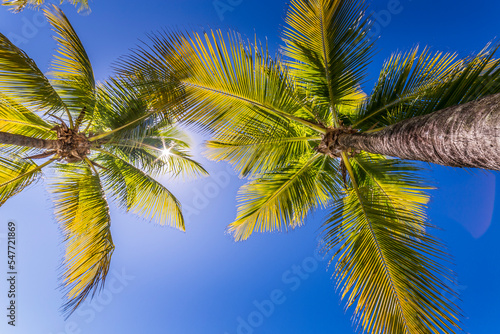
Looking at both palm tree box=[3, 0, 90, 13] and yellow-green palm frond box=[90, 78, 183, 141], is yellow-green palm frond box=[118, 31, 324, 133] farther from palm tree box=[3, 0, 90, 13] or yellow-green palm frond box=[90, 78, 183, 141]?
palm tree box=[3, 0, 90, 13]

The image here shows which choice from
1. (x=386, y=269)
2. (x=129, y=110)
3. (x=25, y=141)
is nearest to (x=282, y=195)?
(x=386, y=269)

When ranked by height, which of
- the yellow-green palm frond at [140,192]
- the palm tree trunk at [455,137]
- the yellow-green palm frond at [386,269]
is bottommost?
the yellow-green palm frond at [386,269]

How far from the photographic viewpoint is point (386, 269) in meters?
3.57

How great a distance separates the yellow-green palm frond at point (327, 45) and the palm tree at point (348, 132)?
0.02 m

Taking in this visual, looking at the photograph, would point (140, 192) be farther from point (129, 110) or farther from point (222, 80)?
point (222, 80)

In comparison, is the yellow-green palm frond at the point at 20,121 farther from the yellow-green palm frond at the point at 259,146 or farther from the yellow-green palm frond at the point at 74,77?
the yellow-green palm frond at the point at 259,146

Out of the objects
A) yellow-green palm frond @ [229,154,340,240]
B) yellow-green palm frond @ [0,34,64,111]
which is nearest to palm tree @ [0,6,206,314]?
yellow-green palm frond @ [0,34,64,111]

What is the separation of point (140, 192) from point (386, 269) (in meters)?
5.10

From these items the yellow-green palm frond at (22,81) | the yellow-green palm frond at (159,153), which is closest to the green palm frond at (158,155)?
the yellow-green palm frond at (159,153)

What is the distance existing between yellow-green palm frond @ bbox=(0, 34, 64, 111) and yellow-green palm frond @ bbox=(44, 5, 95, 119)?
1.48 feet

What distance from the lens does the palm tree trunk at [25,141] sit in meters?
4.26

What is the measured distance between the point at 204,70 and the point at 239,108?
875 millimetres

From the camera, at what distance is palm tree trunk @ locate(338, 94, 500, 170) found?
1955 millimetres

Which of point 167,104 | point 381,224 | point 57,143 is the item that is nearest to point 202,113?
point 167,104
